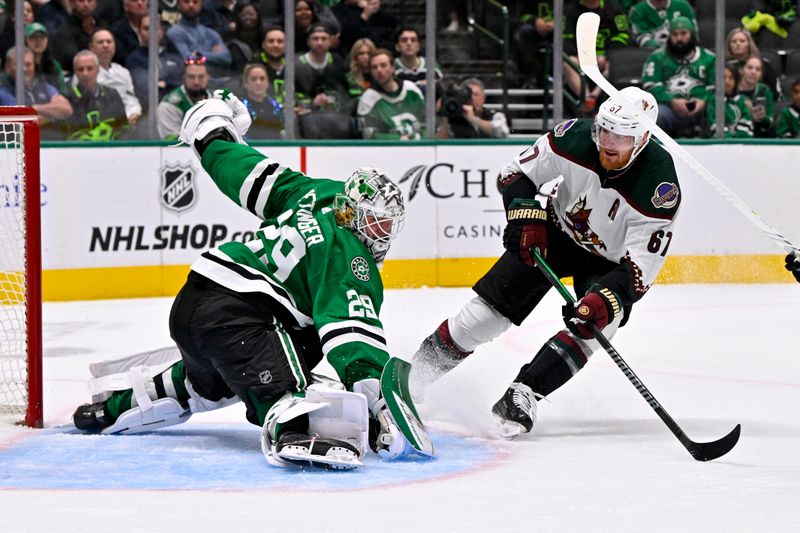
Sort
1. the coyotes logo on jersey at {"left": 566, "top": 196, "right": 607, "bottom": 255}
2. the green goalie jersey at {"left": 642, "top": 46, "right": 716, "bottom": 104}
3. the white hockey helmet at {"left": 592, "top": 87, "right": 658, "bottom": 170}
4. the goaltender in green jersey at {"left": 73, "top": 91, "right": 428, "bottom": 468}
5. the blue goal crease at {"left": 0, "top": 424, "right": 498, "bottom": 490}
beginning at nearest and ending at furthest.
Answer: the blue goal crease at {"left": 0, "top": 424, "right": 498, "bottom": 490} < the goaltender in green jersey at {"left": 73, "top": 91, "right": 428, "bottom": 468} < the white hockey helmet at {"left": 592, "top": 87, "right": 658, "bottom": 170} < the coyotes logo on jersey at {"left": 566, "top": 196, "right": 607, "bottom": 255} < the green goalie jersey at {"left": 642, "top": 46, "right": 716, "bottom": 104}

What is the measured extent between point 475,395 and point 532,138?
377 cm

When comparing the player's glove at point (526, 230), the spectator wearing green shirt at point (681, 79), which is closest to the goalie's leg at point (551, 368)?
the player's glove at point (526, 230)

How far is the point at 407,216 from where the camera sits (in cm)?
754

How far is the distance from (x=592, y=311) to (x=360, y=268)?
0.75m

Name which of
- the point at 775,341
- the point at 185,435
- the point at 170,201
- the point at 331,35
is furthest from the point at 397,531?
the point at 331,35

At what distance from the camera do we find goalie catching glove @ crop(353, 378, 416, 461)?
320cm

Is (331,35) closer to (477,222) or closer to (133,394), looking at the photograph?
(477,222)

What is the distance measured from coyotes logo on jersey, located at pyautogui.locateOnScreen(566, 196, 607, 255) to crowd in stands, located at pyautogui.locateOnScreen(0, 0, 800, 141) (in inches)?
146

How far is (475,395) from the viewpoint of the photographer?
4.33m

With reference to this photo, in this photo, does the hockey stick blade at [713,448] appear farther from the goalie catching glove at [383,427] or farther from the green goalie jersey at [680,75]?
the green goalie jersey at [680,75]

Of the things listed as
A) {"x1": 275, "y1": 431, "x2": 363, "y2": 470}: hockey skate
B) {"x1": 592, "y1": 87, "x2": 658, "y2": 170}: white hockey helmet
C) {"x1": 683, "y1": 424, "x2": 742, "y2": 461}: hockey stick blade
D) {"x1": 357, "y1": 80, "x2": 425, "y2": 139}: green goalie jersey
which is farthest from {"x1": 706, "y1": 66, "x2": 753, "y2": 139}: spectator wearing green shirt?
{"x1": 275, "y1": 431, "x2": 363, "y2": 470}: hockey skate

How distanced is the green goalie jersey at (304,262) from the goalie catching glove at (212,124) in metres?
0.04

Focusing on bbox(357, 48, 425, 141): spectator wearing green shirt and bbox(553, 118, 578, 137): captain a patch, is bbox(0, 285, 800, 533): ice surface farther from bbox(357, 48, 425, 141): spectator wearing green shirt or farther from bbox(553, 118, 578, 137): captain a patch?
bbox(357, 48, 425, 141): spectator wearing green shirt

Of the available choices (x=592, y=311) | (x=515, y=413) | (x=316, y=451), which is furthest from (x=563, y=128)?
(x=316, y=451)
